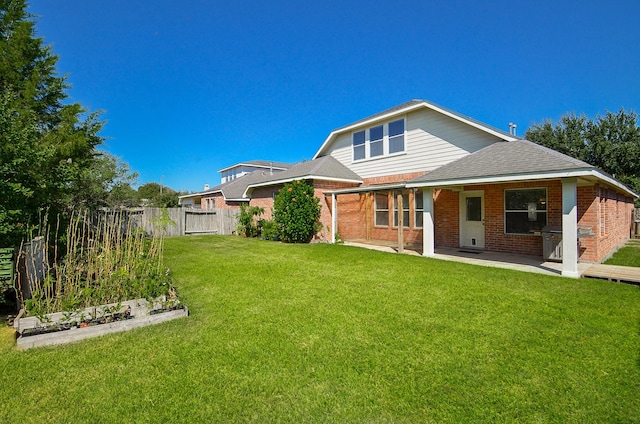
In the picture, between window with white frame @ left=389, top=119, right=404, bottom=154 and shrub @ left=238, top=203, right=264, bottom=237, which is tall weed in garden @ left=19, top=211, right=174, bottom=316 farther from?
shrub @ left=238, top=203, right=264, bottom=237

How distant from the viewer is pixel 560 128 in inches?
1054

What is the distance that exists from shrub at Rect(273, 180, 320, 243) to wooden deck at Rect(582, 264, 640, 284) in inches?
374

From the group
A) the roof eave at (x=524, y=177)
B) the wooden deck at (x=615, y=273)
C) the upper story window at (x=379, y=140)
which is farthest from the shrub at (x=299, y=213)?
the wooden deck at (x=615, y=273)

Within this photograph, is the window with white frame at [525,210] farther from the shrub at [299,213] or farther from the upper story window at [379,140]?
the shrub at [299,213]

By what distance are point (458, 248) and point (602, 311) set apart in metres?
6.72

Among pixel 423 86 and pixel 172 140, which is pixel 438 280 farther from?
pixel 172 140

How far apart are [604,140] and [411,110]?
22.7 meters

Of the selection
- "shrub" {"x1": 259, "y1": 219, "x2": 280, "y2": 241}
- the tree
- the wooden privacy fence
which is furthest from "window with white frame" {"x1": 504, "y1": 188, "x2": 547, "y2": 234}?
the tree

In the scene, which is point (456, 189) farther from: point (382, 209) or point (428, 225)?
point (382, 209)

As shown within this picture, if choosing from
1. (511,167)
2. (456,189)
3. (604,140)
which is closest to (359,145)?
(456,189)

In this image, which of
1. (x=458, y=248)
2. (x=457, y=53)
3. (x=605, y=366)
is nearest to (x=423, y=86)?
(x=457, y=53)

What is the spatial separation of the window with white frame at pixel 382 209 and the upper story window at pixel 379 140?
1974mm

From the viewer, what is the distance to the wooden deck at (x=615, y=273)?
695 centimetres

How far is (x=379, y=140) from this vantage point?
14.5 metres
